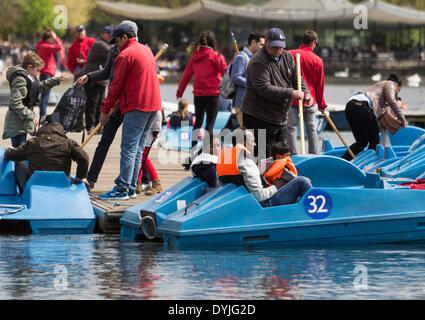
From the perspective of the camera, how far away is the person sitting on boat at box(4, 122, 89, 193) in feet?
37.8

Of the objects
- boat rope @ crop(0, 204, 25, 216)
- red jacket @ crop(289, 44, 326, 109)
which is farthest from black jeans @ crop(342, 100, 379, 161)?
boat rope @ crop(0, 204, 25, 216)

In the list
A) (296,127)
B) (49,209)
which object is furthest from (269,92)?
(49,209)

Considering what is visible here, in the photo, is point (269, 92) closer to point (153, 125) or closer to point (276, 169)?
point (276, 169)

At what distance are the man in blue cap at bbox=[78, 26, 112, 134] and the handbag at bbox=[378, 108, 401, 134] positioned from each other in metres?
4.34

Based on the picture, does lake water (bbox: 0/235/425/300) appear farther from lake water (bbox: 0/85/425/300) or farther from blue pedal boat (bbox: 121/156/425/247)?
blue pedal boat (bbox: 121/156/425/247)

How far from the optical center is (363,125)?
1501 cm

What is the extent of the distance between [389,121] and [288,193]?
5.29 meters

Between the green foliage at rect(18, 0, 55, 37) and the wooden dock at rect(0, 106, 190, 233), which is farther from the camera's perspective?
the green foliage at rect(18, 0, 55, 37)

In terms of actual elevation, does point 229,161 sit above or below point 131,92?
below

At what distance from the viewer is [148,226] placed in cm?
1066

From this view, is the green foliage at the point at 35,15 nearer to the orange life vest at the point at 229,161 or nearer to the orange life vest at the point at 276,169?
the orange life vest at the point at 276,169

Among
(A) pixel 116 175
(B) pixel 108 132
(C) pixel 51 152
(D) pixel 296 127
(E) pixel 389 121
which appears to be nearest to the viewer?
(C) pixel 51 152

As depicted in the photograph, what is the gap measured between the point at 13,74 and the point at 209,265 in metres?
4.15
